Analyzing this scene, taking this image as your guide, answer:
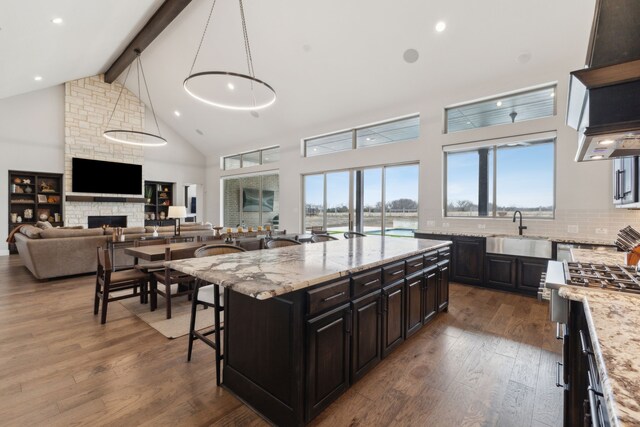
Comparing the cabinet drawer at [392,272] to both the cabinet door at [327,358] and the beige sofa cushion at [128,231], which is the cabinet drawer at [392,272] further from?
the beige sofa cushion at [128,231]

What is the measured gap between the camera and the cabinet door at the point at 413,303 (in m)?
2.78

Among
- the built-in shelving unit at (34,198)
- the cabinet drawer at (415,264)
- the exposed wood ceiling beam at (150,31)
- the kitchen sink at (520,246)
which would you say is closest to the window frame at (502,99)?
the kitchen sink at (520,246)

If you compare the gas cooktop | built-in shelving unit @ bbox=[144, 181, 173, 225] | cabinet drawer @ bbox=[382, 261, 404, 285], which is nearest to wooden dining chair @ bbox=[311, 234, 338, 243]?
cabinet drawer @ bbox=[382, 261, 404, 285]

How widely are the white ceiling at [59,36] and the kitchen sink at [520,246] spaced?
7.95 meters

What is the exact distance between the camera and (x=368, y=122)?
702cm

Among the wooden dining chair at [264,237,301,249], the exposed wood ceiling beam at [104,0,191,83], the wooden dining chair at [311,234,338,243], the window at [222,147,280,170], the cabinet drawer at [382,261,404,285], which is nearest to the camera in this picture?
the cabinet drawer at [382,261,404,285]

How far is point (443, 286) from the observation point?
3631 mm

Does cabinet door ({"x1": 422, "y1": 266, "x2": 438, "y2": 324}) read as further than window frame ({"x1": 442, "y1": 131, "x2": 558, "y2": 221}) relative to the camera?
No

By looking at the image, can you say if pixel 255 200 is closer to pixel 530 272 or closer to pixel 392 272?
pixel 530 272

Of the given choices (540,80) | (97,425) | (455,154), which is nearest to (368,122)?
(455,154)

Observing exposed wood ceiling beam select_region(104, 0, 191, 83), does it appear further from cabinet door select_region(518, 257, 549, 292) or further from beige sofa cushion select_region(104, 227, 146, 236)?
cabinet door select_region(518, 257, 549, 292)

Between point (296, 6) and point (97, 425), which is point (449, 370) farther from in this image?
point (296, 6)

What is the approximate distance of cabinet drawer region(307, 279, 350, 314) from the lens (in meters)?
1.71

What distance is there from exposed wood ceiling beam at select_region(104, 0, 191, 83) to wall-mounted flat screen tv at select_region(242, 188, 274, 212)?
5041 mm
